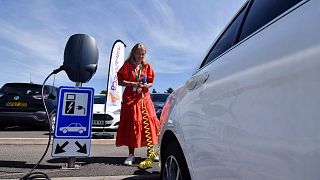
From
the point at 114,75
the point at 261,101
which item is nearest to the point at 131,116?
the point at 261,101

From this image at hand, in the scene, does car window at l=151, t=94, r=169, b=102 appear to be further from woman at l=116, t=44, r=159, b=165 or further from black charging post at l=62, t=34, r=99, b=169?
black charging post at l=62, t=34, r=99, b=169

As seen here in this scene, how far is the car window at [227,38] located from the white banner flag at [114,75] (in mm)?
7827

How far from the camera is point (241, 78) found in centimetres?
153

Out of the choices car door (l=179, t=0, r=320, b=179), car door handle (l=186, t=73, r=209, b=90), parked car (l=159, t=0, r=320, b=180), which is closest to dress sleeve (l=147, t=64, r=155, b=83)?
car door handle (l=186, t=73, r=209, b=90)

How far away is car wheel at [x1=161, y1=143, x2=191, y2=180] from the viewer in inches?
89.9

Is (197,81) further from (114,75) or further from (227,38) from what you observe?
(114,75)

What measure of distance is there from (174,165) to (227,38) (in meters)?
0.96

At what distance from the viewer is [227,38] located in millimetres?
2143

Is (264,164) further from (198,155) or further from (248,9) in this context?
(248,9)

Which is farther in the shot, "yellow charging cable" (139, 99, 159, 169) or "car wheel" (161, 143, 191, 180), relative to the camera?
"yellow charging cable" (139, 99, 159, 169)

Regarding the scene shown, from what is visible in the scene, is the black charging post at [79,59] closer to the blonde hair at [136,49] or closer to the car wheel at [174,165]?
the blonde hair at [136,49]

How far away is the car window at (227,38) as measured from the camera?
2.01 meters

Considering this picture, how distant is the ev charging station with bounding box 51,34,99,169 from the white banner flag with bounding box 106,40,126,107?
18.2 ft

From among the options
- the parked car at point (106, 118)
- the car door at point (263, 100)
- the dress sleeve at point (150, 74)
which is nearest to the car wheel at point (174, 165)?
the car door at point (263, 100)
